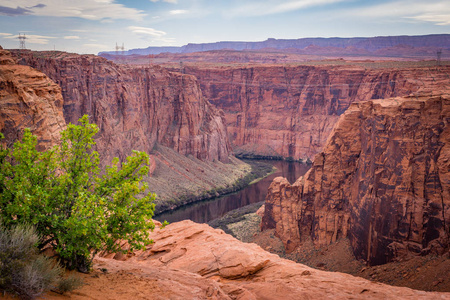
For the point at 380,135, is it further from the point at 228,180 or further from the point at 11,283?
the point at 228,180

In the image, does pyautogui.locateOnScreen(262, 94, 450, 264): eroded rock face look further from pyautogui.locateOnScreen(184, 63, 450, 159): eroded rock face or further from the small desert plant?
pyautogui.locateOnScreen(184, 63, 450, 159): eroded rock face

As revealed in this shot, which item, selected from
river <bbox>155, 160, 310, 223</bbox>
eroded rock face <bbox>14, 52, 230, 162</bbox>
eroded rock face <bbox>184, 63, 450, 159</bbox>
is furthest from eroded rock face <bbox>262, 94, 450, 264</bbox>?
eroded rock face <bbox>184, 63, 450, 159</bbox>

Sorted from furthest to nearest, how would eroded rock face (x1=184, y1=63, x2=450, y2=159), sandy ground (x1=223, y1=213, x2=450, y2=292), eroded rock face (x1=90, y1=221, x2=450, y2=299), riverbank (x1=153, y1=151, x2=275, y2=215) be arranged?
eroded rock face (x1=184, y1=63, x2=450, y2=159), riverbank (x1=153, y1=151, x2=275, y2=215), sandy ground (x1=223, y1=213, x2=450, y2=292), eroded rock face (x1=90, y1=221, x2=450, y2=299)

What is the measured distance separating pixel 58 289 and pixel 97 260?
419 cm

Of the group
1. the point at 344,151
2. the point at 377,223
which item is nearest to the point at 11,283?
the point at 377,223

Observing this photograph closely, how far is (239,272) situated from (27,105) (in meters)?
13.5

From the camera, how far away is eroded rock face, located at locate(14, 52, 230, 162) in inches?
1889

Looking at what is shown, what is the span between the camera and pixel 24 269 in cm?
934

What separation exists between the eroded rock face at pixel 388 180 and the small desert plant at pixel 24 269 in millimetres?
17807

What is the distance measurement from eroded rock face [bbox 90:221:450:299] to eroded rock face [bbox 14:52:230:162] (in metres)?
32.0

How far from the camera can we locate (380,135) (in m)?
24.1

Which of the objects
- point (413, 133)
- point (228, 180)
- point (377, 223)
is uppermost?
point (413, 133)

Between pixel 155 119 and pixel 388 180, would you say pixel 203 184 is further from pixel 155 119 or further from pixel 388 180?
pixel 388 180

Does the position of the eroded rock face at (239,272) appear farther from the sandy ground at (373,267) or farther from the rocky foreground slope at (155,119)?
the rocky foreground slope at (155,119)
